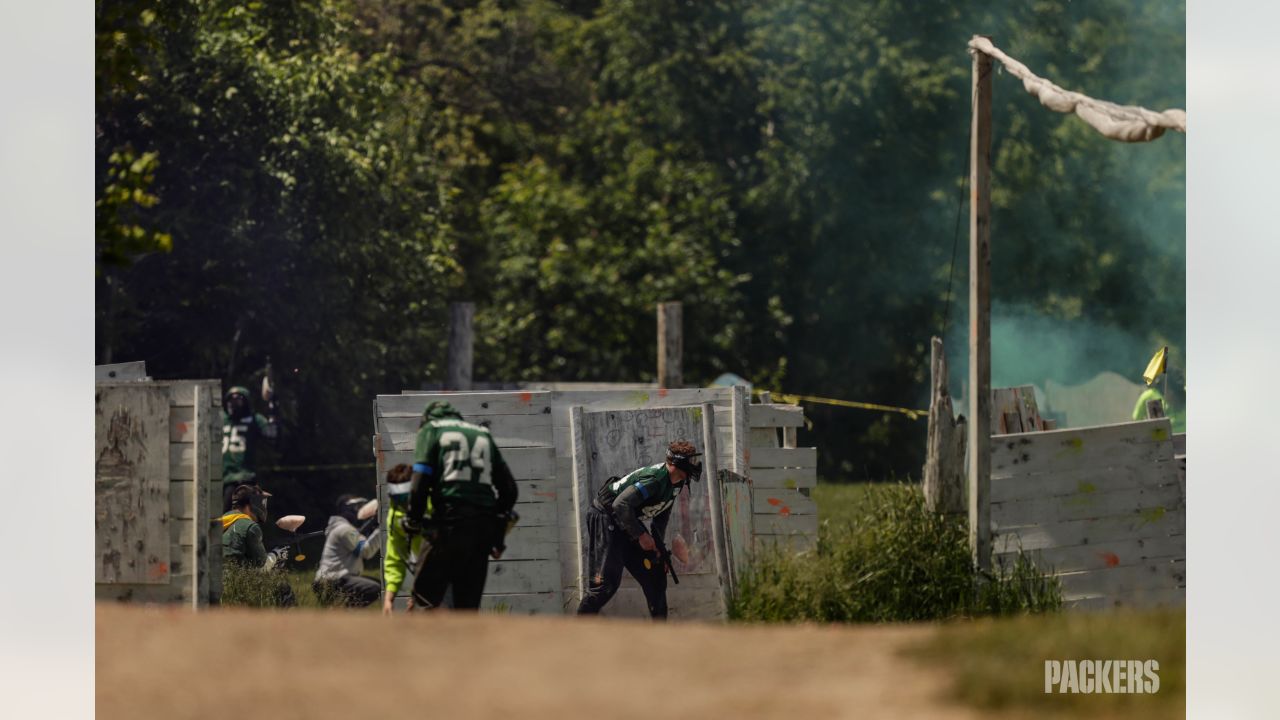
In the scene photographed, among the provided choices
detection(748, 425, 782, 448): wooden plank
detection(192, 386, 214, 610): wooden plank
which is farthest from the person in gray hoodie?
detection(748, 425, 782, 448): wooden plank

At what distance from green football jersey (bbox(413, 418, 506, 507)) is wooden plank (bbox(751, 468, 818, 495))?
299cm

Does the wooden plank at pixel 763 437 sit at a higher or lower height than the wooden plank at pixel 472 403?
lower

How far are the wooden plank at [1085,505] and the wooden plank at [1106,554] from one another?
21cm

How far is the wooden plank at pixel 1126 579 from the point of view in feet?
35.4

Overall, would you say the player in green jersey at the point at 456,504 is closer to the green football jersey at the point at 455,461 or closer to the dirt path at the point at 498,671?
the green football jersey at the point at 455,461

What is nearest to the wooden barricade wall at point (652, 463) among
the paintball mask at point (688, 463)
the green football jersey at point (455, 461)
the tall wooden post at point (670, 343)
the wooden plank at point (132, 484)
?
the paintball mask at point (688, 463)

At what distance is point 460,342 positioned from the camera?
2055cm

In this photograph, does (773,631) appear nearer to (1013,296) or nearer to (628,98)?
(1013,296)

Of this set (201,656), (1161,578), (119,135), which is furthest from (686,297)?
(201,656)

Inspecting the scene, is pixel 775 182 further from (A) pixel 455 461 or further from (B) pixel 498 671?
(B) pixel 498 671

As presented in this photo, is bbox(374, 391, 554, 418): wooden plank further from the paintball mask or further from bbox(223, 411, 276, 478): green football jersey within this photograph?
bbox(223, 411, 276, 478): green football jersey

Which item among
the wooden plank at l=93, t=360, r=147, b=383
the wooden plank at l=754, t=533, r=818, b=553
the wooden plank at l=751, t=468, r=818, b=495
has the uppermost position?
the wooden plank at l=93, t=360, r=147, b=383

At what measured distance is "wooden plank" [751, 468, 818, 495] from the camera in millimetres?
12086

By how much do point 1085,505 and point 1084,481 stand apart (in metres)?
0.17
